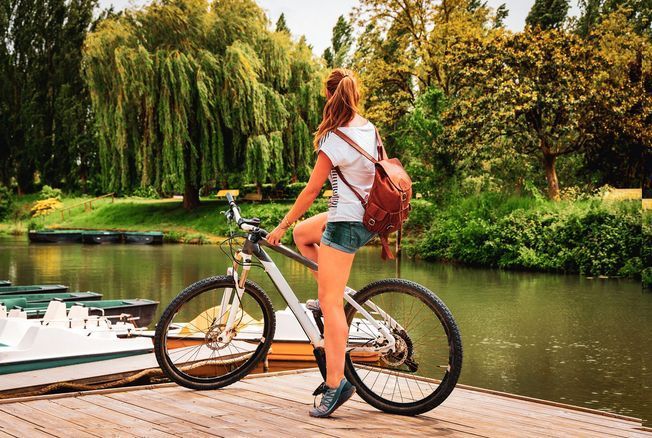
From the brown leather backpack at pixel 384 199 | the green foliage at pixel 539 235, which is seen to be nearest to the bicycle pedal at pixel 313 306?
the brown leather backpack at pixel 384 199

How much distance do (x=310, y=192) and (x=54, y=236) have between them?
3157 centimetres

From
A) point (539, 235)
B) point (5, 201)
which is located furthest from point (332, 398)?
point (5, 201)

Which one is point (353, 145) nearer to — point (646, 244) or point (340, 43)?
point (646, 244)

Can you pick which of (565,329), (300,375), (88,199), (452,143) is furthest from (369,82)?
(300,375)

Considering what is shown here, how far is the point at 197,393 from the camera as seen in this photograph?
421 centimetres

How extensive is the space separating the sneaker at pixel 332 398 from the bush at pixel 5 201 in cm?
4051

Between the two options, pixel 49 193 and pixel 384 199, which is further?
pixel 49 193

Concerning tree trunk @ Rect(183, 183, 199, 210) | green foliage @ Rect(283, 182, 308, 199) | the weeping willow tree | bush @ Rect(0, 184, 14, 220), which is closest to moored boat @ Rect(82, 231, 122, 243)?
the weeping willow tree

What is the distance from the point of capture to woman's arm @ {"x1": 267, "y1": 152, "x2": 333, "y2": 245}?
3.74 metres

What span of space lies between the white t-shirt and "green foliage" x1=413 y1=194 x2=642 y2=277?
1801cm

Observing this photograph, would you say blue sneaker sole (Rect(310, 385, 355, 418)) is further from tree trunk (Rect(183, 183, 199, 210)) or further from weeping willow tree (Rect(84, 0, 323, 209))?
tree trunk (Rect(183, 183, 199, 210))

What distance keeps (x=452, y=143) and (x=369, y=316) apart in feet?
74.6

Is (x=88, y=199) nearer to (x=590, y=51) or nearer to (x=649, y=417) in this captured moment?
(x=590, y=51)

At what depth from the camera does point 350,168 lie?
3744mm
